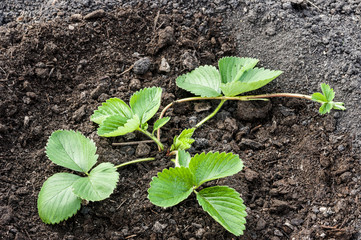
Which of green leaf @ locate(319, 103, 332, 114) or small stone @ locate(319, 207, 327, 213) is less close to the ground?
green leaf @ locate(319, 103, 332, 114)

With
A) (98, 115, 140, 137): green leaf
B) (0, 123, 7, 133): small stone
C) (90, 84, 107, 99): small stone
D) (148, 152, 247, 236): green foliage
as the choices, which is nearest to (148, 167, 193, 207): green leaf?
(148, 152, 247, 236): green foliage

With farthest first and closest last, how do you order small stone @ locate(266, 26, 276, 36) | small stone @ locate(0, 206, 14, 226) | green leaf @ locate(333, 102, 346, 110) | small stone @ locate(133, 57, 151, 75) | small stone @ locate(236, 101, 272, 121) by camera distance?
small stone @ locate(266, 26, 276, 36), small stone @ locate(133, 57, 151, 75), small stone @ locate(236, 101, 272, 121), green leaf @ locate(333, 102, 346, 110), small stone @ locate(0, 206, 14, 226)

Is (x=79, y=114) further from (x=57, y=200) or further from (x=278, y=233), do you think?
(x=278, y=233)

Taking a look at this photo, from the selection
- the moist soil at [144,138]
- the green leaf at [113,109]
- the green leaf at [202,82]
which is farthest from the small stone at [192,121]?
the green leaf at [113,109]

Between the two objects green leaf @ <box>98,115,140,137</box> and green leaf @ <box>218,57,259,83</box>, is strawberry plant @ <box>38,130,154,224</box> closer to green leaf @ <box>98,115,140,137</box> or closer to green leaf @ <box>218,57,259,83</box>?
green leaf @ <box>98,115,140,137</box>

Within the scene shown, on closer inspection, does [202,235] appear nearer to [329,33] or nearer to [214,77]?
[214,77]

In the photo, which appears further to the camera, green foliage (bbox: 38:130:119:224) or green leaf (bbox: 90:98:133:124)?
green leaf (bbox: 90:98:133:124)

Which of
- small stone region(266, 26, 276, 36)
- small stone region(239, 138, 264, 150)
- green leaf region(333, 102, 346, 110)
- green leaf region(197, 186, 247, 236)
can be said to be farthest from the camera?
small stone region(266, 26, 276, 36)

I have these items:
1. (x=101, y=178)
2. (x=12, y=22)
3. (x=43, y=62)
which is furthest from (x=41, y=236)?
(x=12, y=22)
